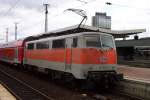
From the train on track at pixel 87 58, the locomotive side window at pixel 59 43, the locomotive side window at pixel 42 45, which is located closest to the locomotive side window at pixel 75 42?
the train on track at pixel 87 58

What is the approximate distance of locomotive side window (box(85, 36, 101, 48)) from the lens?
17.3m

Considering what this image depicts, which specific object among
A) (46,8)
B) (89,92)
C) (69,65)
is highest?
(46,8)

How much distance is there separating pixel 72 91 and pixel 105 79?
1927mm

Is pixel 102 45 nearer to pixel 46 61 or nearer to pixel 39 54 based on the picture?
pixel 46 61

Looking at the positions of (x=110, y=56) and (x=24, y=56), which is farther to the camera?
(x=24, y=56)

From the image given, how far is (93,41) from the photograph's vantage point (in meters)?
17.5

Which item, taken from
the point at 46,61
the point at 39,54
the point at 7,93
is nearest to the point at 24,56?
the point at 39,54

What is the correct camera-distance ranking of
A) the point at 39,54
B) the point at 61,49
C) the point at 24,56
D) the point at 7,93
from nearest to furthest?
the point at 7,93, the point at 61,49, the point at 39,54, the point at 24,56

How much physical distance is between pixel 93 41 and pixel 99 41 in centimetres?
34

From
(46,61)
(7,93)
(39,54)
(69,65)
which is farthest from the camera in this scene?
(39,54)

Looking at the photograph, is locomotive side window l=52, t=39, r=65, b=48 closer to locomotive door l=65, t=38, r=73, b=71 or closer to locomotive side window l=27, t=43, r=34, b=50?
locomotive door l=65, t=38, r=73, b=71

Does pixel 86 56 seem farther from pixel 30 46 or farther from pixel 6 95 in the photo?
pixel 30 46

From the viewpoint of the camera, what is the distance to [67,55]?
18.6 m

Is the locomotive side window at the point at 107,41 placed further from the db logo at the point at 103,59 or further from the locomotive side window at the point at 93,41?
the db logo at the point at 103,59
